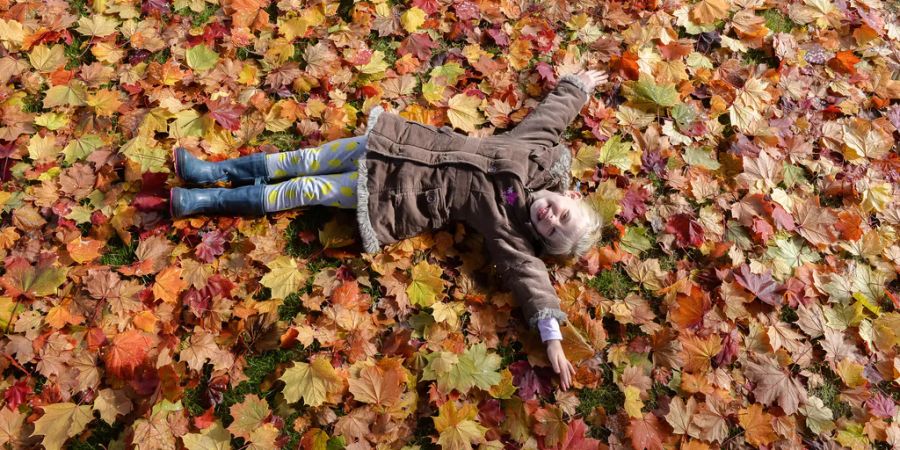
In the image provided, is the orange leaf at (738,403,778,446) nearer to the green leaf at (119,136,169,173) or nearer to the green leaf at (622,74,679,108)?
the green leaf at (622,74,679,108)

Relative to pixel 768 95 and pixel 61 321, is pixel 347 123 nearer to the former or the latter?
pixel 61 321

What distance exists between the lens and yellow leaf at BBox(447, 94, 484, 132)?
3.90 m

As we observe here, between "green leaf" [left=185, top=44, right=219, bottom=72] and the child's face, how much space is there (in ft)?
7.92

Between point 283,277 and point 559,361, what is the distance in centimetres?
163

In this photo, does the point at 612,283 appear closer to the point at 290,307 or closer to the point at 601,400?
the point at 601,400

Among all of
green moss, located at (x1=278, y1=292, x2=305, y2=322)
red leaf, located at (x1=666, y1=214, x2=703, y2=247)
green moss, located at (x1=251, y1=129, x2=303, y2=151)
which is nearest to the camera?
green moss, located at (x1=278, y1=292, x2=305, y2=322)

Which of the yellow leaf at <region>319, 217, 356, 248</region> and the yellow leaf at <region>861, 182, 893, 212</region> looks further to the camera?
the yellow leaf at <region>861, 182, 893, 212</region>

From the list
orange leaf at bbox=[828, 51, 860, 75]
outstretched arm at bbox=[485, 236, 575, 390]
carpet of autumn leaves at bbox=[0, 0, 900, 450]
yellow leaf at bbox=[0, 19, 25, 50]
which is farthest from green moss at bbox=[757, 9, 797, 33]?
yellow leaf at bbox=[0, 19, 25, 50]

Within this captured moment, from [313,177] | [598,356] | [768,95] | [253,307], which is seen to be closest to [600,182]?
[598,356]

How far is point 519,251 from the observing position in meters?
3.31

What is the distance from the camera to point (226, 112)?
3.78 metres

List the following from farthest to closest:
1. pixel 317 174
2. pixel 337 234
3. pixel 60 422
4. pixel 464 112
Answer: pixel 464 112 < pixel 317 174 < pixel 337 234 < pixel 60 422

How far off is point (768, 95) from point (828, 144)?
20.9 inches

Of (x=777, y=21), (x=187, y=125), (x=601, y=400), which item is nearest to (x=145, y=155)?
(x=187, y=125)
